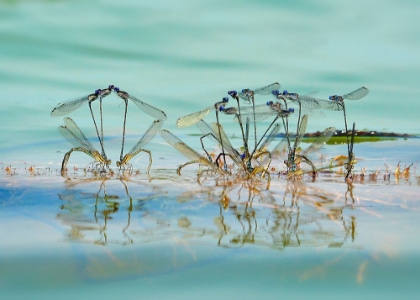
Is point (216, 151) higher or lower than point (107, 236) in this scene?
higher

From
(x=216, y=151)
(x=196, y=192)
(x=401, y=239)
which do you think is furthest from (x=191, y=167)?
(x=401, y=239)

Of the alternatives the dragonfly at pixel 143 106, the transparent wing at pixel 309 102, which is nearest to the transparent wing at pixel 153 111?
the dragonfly at pixel 143 106

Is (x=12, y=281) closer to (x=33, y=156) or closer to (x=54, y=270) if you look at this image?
(x=54, y=270)

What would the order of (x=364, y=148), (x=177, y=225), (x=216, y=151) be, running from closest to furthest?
(x=177, y=225)
(x=216, y=151)
(x=364, y=148)

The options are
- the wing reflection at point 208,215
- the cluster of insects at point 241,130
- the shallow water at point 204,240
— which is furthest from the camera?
the cluster of insects at point 241,130

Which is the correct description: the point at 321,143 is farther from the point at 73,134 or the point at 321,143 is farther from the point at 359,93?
the point at 73,134

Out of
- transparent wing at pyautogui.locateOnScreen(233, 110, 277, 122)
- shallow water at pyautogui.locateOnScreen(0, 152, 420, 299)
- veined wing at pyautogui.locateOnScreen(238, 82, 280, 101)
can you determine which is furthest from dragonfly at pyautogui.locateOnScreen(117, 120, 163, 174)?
shallow water at pyautogui.locateOnScreen(0, 152, 420, 299)

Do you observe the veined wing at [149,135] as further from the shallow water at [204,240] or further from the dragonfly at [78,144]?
the shallow water at [204,240]
